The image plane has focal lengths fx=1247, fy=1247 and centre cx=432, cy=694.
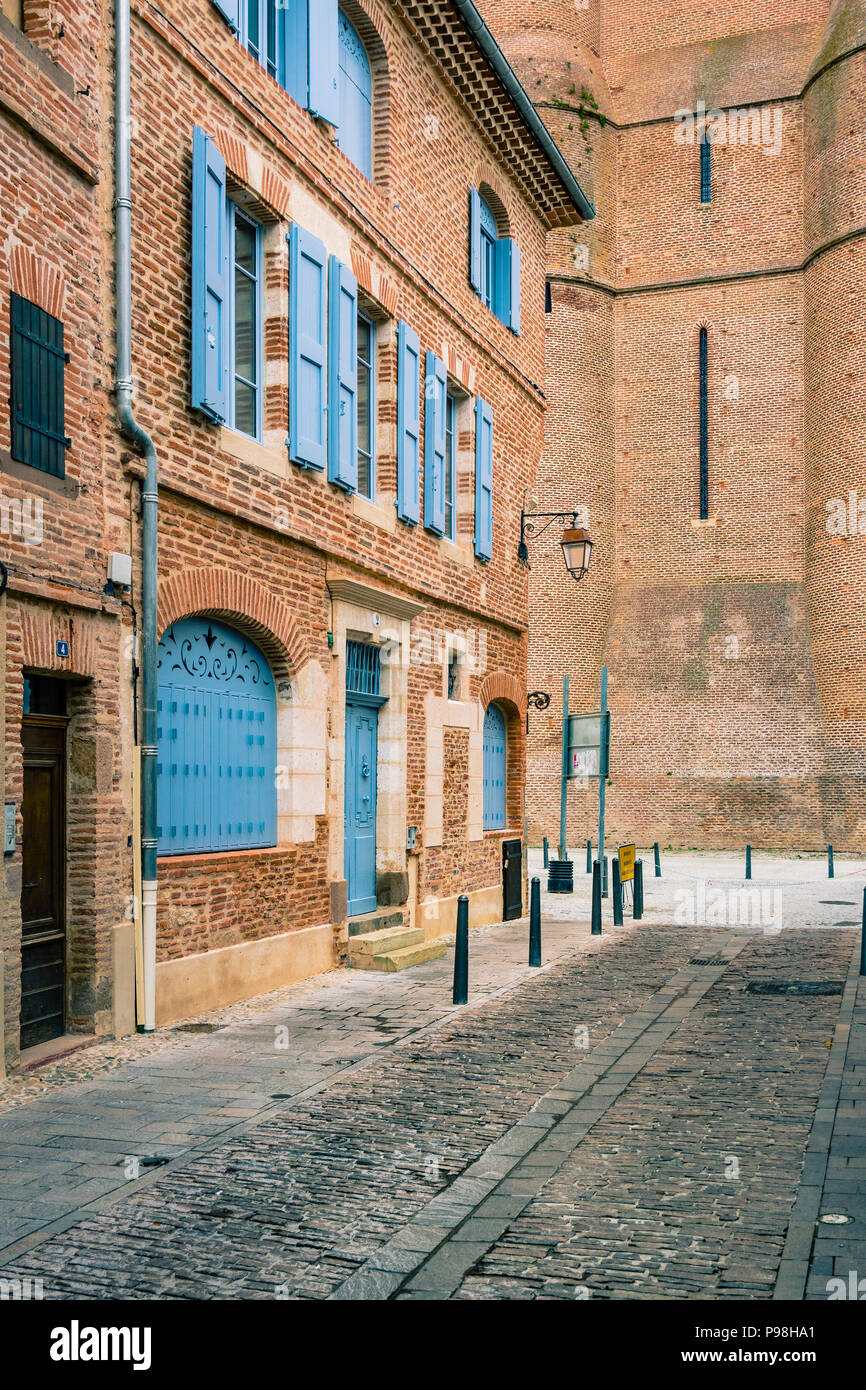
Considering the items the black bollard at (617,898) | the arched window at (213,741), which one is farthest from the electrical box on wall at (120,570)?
the black bollard at (617,898)

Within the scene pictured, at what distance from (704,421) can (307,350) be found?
72.6 feet

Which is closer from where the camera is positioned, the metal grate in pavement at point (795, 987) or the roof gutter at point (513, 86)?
the metal grate in pavement at point (795, 987)

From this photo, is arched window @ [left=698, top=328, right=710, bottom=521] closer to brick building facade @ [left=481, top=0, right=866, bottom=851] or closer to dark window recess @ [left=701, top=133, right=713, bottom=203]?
brick building facade @ [left=481, top=0, right=866, bottom=851]

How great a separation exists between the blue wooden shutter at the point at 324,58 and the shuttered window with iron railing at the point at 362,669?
473 centimetres

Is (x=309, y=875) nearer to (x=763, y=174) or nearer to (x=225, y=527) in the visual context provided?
(x=225, y=527)

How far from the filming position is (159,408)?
8.56m

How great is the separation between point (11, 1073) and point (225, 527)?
4.27m

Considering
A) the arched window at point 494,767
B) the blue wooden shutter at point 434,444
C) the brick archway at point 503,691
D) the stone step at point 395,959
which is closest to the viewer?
the stone step at point 395,959

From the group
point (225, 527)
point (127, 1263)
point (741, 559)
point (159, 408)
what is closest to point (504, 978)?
point (225, 527)

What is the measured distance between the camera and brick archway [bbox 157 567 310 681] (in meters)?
8.66

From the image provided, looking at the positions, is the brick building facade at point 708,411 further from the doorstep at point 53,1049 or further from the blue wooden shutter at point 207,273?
the doorstep at point 53,1049

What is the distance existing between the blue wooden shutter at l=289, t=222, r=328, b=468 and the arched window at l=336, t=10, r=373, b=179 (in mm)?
1863

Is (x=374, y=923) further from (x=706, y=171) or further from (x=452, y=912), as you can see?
(x=706, y=171)

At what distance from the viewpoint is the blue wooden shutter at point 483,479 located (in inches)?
588
